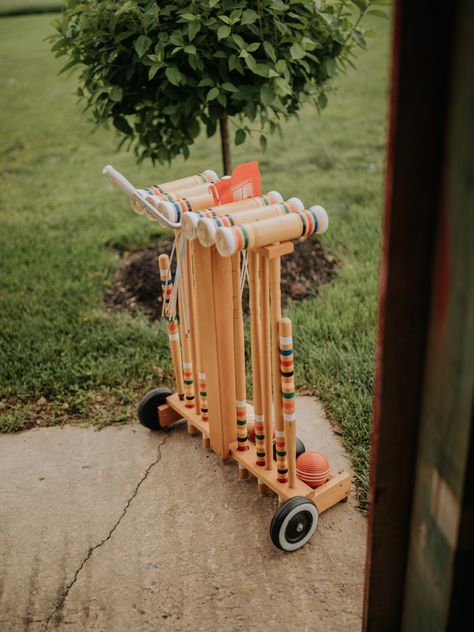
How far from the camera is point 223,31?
2.97m

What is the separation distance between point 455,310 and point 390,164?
0.30m

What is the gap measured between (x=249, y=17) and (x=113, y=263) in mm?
2381

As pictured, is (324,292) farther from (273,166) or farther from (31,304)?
(273,166)

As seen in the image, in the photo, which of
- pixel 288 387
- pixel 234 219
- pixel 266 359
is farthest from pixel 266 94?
pixel 288 387

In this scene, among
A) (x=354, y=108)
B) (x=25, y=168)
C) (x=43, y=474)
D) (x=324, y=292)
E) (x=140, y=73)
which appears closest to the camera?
(x=43, y=474)

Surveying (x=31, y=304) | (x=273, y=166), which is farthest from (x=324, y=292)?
(x=273, y=166)

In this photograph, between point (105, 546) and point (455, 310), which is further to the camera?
point (105, 546)

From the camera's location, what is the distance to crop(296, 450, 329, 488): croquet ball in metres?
2.56

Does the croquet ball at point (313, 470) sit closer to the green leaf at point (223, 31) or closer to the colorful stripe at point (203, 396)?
the colorful stripe at point (203, 396)

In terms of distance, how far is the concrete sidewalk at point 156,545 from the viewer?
2.23m

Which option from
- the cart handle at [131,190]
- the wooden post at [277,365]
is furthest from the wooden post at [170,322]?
the wooden post at [277,365]

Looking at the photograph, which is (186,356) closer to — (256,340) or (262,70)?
(256,340)

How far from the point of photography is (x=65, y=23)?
339 centimetres

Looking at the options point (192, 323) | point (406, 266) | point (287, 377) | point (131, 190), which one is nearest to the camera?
point (406, 266)
